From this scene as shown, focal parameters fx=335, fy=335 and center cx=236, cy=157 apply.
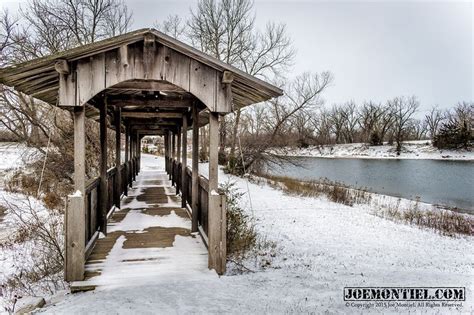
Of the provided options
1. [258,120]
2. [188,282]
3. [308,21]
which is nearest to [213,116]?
[188,282]

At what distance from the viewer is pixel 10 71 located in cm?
410

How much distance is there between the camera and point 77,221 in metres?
4.39

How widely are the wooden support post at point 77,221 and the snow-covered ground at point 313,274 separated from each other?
0.44m

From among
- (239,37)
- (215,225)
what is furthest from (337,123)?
(215,225)

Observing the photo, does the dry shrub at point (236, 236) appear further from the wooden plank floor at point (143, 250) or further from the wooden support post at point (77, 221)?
the wooden support post at point (77, 221)

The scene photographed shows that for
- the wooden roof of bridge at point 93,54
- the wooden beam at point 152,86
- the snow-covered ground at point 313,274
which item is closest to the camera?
the snow-covered ground at point 313,274

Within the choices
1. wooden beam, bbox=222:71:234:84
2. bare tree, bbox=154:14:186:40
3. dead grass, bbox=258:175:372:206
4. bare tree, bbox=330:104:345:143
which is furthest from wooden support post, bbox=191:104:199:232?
bare tree, bbox=330:104:345:143

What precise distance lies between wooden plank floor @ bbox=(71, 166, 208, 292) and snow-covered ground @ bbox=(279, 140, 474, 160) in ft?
94.8

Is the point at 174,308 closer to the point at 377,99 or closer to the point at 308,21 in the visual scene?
the point at 308,21

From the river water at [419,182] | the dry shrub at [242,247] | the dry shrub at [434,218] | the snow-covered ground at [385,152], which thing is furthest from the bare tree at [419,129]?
the dry shrub at [242,247]

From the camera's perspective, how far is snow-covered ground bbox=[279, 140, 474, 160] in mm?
36281

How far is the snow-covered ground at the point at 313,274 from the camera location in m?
3.89

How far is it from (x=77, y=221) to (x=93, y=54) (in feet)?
7.14

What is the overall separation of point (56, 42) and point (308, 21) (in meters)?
12.5
